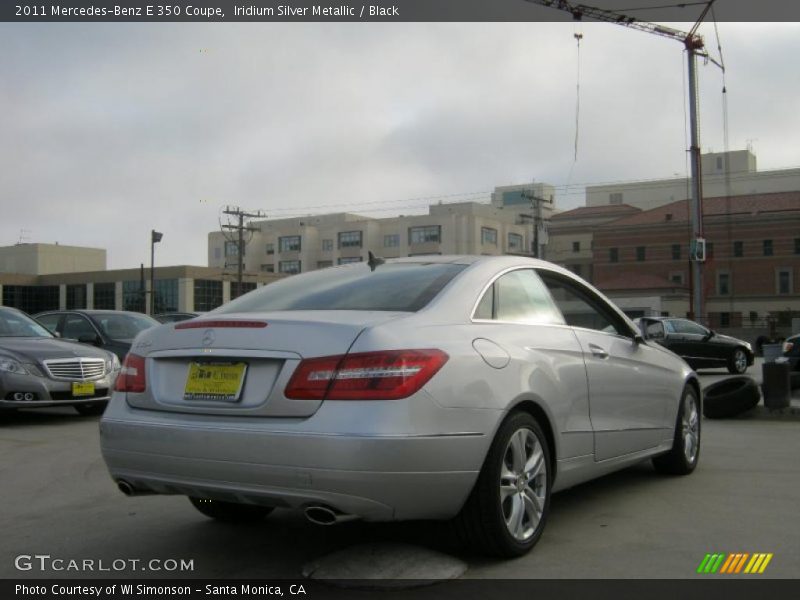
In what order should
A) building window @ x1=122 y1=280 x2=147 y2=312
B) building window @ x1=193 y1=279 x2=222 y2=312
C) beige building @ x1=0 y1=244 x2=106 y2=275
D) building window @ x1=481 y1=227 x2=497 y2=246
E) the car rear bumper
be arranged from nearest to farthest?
the car rear bumper < building window @ x1=193 y1=279 x2=222 y2=312 < building window @ x1=122 y1=280 x2=147 y2=312 < building window @ x1=481 y1=227 x2=497 y2=246 < beige building @ x1=0 y1=244 x2=106 y2=275

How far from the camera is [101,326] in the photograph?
42.2 feet

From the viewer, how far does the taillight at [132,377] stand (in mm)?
4148

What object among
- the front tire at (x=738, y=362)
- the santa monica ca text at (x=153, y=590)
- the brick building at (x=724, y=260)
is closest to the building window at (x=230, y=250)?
the brick building at (x=724, y=260)

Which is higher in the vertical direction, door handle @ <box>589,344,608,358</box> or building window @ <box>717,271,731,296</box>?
building window @ <box>717,271,731,296</box>

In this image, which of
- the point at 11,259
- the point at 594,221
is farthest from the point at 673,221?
the point at 11,259

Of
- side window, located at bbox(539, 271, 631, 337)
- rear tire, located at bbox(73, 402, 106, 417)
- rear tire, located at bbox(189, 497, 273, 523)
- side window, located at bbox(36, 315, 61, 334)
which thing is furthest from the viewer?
side window, located at bbox(36, 315, 61, 334)

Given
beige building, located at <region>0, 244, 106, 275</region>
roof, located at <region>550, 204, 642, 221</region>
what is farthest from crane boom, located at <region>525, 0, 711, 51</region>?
beige building, located at <region>0, 244, 106, 275</region>

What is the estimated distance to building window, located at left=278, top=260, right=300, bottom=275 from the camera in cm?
12650

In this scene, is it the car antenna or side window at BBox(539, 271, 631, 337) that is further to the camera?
side window at BBox(539, 271, 631, 337)

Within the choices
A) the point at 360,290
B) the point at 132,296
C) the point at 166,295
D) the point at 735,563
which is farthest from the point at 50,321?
the point at 132,296

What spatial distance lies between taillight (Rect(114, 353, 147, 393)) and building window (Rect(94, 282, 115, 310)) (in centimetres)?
9234

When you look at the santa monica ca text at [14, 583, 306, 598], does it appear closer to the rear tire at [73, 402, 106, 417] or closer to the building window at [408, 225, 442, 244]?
the rear tire at [73, 402, 106, 417]

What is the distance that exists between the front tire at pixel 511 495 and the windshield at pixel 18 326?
8.76 meters

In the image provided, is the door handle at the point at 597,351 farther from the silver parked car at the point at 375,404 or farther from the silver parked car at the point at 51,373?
the silver parked car at the point at 51,373
